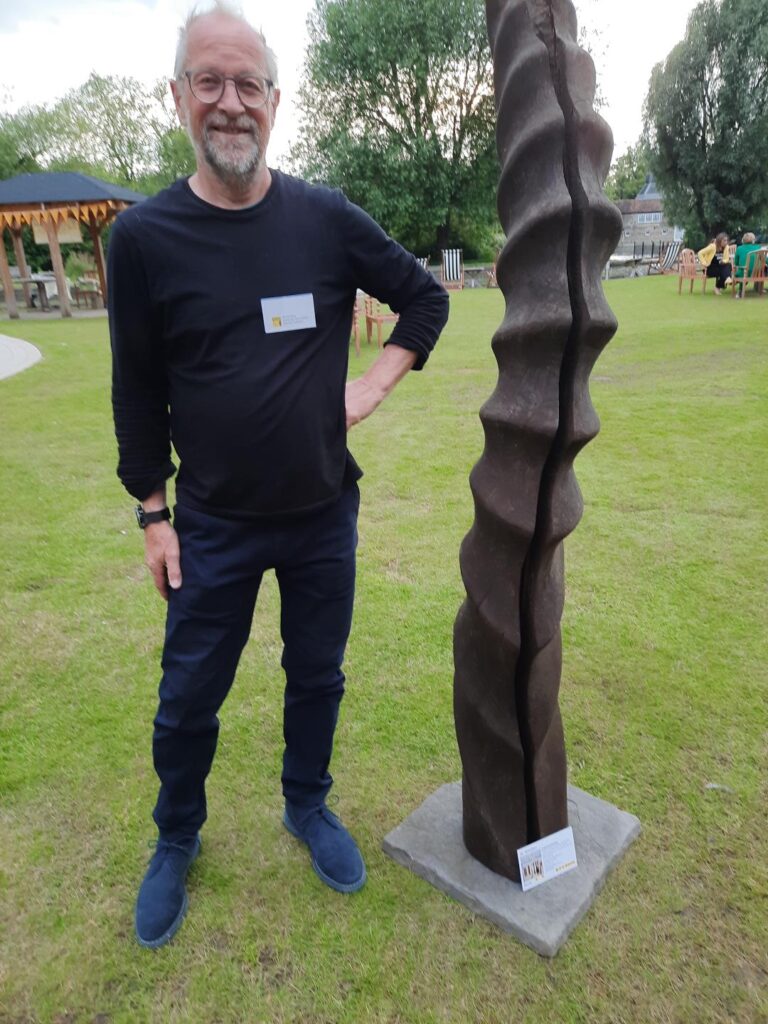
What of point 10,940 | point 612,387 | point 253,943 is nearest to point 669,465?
point 612,387

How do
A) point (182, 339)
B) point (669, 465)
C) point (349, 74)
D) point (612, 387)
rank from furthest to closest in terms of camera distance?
point (349, 74)
point (612, 387)
point (669, 465)
point (182, 339)

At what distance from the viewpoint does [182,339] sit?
1.88 metres

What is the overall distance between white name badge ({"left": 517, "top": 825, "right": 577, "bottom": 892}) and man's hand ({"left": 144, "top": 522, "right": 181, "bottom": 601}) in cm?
128

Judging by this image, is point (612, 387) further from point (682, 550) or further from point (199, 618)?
point (199, 618)

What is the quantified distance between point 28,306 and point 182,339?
22335mm

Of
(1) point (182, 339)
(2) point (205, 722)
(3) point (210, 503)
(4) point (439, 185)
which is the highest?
(4) point (439, 185)

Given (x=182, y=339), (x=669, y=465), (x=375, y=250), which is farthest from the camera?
(x=669, y=465)

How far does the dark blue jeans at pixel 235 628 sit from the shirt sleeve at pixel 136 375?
0.59 feet

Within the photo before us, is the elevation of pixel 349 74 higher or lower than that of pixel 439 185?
higher

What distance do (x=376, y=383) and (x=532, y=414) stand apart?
55cm

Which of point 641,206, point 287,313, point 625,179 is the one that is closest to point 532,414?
point 287,313

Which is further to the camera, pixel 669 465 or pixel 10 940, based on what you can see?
pixel 669 465

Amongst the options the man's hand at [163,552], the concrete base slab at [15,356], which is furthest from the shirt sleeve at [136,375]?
the concrete base slab at [15,356]

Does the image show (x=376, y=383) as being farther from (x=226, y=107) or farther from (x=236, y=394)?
(x=226, y=107)
